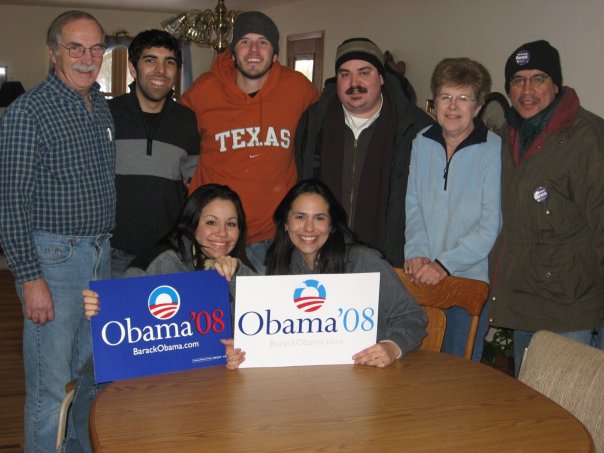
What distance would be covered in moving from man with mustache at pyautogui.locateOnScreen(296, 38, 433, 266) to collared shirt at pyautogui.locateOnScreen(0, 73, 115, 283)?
0.91 meters

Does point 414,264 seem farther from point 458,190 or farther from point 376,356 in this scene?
point 376,356

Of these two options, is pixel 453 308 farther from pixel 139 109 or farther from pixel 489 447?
pixel 139 109

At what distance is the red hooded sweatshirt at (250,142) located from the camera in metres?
2.96

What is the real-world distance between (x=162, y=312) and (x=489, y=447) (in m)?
0.90

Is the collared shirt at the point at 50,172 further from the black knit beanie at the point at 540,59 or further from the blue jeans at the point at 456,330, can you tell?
the black knit beanie at the point at 540,59

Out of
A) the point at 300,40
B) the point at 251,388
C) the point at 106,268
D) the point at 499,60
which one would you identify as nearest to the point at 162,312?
the point at 251,388

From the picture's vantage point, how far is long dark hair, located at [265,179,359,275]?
2.41 metres

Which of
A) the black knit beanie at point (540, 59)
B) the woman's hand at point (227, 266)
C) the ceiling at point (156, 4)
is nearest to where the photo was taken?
the woman's hand at point (227, 266)

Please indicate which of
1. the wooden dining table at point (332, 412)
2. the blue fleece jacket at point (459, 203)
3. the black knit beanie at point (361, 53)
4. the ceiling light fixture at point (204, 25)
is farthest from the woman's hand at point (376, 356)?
the ceiling light fixture at point (204, 25)

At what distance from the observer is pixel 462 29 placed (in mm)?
5598

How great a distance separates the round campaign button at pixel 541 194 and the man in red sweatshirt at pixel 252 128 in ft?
3.46

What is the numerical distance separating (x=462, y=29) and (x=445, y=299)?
3810 mm

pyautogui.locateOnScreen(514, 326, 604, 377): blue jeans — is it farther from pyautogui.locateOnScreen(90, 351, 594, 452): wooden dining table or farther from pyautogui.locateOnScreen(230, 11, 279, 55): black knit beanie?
pyautogui.locateOnScreen(230, 11, 279, 55): black knit beanie

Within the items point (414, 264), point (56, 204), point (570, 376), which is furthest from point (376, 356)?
point (56, 204)
